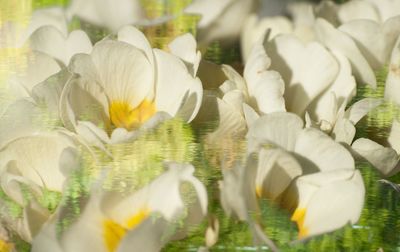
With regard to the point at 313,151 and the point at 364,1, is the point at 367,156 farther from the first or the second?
the point at 364,1

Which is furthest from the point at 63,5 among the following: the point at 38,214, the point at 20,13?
the point at 38,214

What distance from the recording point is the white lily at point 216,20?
375 millimetres

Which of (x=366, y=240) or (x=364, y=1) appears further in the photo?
(x=364, y=1)

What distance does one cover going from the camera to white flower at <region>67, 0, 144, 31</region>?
1.20 ft

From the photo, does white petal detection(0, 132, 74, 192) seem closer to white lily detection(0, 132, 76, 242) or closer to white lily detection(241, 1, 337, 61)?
white lily detection(0, 132, 76, 242)

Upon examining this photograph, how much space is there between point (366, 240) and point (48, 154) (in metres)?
0.14

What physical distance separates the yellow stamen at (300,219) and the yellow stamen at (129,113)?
8 centimetres

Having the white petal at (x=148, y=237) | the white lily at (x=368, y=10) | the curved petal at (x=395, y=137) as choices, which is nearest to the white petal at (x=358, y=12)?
the white lily at (x=368, y=10)

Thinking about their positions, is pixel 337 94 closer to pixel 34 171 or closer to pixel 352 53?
pixel 352 53

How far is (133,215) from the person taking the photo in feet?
0.94

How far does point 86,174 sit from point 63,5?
0.12 m

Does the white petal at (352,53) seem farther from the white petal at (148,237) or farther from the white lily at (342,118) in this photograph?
the white petal at (148,237)

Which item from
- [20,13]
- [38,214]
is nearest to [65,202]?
[38,214]

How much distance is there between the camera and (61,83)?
0.98 ft
